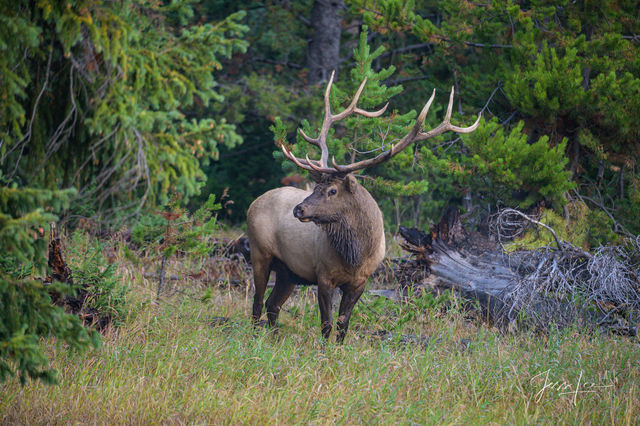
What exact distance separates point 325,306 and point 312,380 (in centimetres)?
152

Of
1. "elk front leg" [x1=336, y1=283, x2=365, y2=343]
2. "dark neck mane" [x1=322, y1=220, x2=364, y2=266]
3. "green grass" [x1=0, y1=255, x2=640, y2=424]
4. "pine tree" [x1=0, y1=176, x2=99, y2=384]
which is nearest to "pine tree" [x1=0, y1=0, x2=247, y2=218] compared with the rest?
"pine tree" [x1=0, y1=176, x2=99, y2=384]

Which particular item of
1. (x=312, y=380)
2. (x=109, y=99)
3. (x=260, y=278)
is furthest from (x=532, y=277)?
(x=109, y=99)

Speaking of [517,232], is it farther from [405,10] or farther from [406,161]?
[405,10]

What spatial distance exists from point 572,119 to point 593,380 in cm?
462

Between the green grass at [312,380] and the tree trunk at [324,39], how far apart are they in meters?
7.13

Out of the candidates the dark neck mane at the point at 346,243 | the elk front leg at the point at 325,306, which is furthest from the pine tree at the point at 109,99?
the elk front leg at the point at 325,306

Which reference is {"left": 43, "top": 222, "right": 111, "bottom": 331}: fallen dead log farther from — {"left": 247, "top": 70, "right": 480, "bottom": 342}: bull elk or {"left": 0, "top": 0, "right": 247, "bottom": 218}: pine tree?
{"left": 247, "top": 70, "right": 480, "bottom": 342}: bull elk

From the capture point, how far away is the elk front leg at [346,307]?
612cm

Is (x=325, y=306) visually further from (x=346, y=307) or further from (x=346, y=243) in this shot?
(x=346, y=243)

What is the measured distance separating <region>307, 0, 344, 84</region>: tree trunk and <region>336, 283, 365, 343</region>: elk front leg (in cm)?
649

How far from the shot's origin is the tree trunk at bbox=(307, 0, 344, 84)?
12.0 m

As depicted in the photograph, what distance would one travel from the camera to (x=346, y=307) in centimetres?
623

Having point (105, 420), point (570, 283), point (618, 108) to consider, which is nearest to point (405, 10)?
point (618, 108)

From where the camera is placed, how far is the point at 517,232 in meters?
7.79
